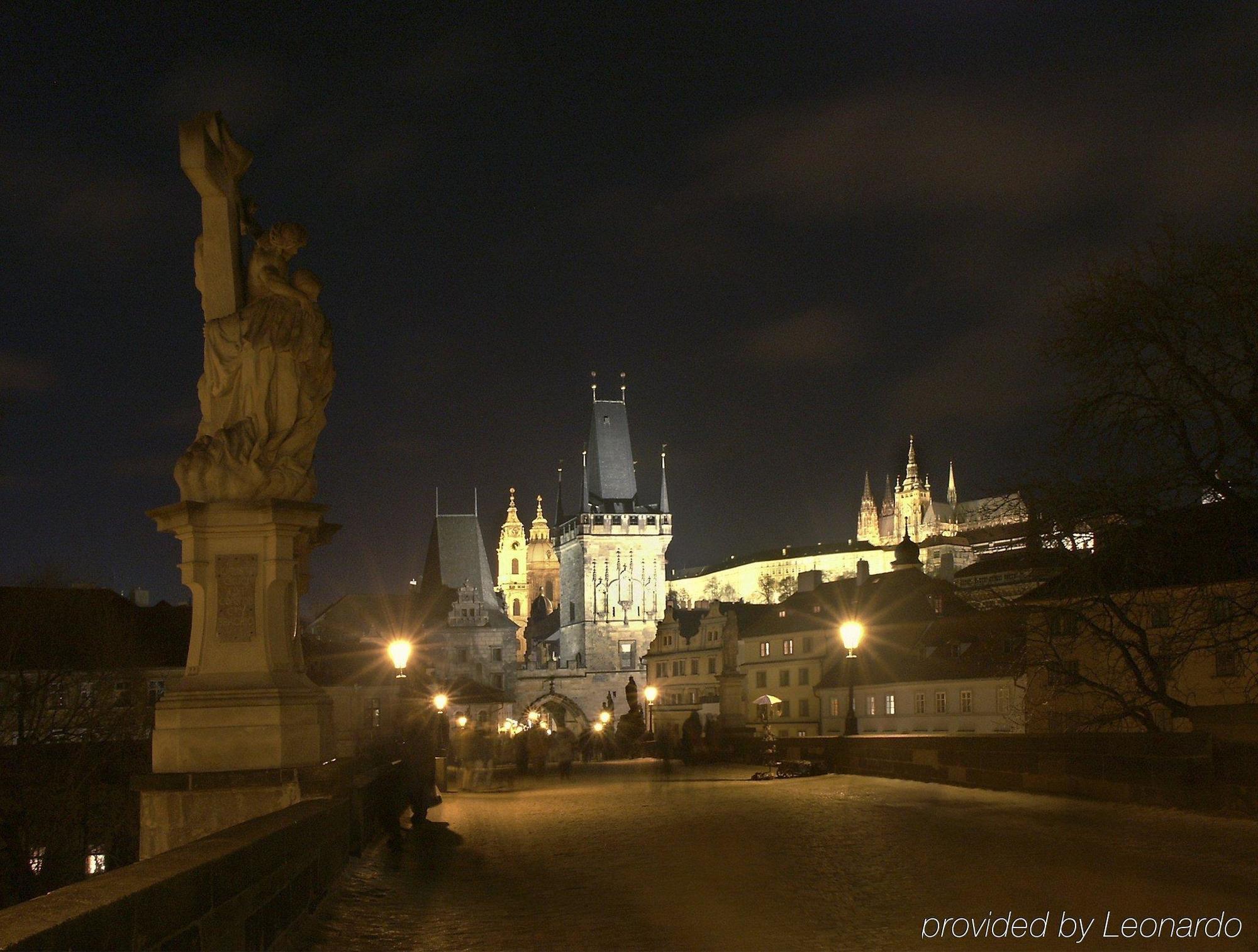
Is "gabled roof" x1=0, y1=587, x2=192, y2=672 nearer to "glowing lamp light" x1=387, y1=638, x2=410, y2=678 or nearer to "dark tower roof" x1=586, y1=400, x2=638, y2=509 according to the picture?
"glowing lamp light" x1=387, y1=638, x2=410, y2=678

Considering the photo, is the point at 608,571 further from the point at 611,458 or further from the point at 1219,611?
the point at 1219,611

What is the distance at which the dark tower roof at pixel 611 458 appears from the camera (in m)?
162

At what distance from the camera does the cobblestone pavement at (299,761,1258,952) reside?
8.42 meters

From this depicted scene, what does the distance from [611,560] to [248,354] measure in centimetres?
14629

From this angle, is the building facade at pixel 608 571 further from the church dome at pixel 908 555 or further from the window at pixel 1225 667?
the window at pixel 1225 667

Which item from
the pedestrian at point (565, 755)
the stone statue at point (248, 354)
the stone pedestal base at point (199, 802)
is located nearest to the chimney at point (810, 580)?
the pedestrian at point (565, 755)

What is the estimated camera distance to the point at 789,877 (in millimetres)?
10648

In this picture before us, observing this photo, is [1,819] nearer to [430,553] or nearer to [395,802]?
[395,802]

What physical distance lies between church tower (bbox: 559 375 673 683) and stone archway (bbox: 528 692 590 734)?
13473mm

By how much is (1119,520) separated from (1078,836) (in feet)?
37.8

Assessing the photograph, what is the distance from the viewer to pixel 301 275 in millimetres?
12094

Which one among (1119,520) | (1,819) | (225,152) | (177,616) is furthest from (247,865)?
(177,616)
